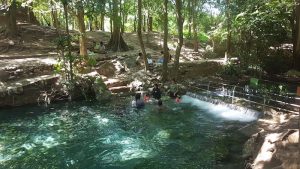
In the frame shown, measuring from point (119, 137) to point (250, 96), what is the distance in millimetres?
9106

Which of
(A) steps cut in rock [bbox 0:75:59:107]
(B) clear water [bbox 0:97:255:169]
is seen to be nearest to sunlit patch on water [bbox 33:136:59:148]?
(B) clear water [bbox 0:97:255:169]

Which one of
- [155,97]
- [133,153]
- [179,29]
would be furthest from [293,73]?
[133,153]

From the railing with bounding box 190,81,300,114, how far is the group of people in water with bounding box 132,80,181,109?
2.00 meters

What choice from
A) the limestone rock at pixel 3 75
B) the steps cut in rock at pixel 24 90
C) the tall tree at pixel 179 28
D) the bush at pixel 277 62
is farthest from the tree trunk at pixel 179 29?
the limestone rock at pixel 3 75

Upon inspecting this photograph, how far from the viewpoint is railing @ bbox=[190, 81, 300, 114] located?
1656cm

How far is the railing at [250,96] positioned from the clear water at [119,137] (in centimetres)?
172

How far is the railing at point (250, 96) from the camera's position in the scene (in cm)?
1656

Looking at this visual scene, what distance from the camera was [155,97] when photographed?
19266 millimetres

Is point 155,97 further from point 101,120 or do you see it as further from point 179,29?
point 179,29

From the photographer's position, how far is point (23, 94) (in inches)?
813

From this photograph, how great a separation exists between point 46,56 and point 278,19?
62.8ft

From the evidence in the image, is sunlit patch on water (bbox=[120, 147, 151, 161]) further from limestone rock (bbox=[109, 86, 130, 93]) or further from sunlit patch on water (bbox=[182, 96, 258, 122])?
limestone rock (bbox=[109, 86, 130, 93])

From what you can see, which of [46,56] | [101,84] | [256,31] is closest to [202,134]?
[101,84]

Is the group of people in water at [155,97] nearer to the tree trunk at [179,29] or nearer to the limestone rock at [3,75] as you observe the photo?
the tree trunk at [179,29]
